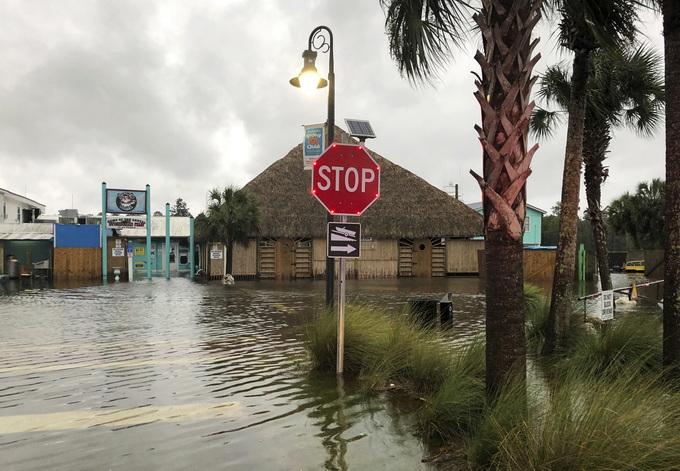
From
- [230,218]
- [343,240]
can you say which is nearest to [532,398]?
[343,240]

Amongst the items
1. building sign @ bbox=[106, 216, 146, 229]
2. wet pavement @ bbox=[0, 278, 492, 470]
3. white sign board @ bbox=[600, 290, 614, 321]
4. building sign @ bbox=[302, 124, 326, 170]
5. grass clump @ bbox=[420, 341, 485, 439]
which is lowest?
wet pavement @ bbox=[0, 278, 492, 470]

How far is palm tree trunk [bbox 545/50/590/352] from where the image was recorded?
7824mm

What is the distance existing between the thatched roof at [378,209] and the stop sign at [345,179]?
2255 centimetres

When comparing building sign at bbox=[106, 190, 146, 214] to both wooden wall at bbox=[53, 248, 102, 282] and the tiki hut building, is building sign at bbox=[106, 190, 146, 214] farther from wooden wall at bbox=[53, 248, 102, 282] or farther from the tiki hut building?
the tiki hut building

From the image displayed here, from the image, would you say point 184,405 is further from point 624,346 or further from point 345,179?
point 624,346

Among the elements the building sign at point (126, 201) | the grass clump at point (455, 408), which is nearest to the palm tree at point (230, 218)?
the building sign at point (126, 201)

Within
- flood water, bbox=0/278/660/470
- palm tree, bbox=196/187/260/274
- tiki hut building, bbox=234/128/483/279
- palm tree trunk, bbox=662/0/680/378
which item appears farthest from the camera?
tiki hut building, bbox=234/128/483/279

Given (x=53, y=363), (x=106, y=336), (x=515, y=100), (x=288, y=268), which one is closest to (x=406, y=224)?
Result: (x=288, y=268)

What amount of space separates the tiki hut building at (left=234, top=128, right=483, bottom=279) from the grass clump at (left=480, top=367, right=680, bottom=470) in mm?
26004

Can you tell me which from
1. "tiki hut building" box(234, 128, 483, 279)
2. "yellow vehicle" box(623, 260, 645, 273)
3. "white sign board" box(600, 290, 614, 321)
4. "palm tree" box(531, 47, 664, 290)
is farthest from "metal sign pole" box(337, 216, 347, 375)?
"yellow vehicle" box(623, 260, 645, 273)

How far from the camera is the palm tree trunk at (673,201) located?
514 centimetres

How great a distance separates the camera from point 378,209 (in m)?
31.4

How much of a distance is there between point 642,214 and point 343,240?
4254cm

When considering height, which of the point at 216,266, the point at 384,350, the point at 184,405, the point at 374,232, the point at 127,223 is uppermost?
the point at 127,223
